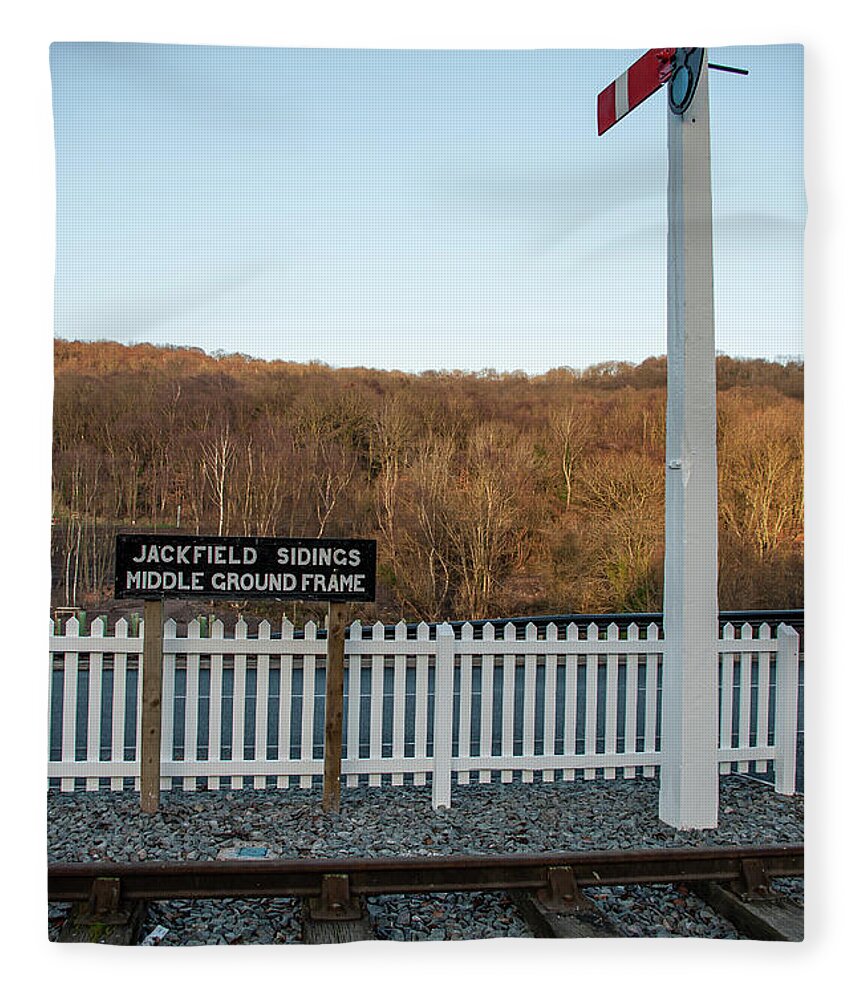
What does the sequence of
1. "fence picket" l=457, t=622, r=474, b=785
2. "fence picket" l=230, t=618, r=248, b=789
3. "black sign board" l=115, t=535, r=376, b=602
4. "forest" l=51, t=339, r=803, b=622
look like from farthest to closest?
"forest" l=51, t=339, r=803, b=622 → "fence picket" l=457, t=622, r=474, b=785 → "fence picket" l=230, t=618, r=248, b=789 → "black sign board" l=115, t=535, r=376, b=602

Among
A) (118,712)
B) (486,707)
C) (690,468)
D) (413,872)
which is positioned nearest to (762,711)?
(486,707)

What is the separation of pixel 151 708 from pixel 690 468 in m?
1.60

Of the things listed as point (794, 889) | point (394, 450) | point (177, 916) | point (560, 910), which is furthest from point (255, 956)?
point (394, 450)

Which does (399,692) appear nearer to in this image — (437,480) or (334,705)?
(334,705)

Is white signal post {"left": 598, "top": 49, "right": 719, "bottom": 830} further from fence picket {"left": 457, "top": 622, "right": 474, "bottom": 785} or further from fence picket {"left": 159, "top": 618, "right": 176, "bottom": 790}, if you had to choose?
fence picket {"left": 159, "top": 618, "right": 176, "bottom": 790}

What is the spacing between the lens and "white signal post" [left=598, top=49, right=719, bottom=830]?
7.48 ft

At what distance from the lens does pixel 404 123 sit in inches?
105

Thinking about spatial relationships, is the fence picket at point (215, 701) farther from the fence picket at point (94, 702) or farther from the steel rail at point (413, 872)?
the steel rail at point (413, 872)

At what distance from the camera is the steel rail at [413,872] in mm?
1872

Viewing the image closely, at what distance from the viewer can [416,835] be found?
238 cm

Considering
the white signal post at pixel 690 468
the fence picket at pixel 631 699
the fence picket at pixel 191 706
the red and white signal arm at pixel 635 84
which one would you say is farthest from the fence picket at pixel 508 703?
the red and white signal arm at pixel 635 84

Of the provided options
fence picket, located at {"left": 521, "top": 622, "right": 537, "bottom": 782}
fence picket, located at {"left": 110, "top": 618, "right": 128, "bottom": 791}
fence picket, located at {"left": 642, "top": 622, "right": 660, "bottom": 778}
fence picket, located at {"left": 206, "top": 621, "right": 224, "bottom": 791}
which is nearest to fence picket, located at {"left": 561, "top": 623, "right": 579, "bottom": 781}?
fence picket, located at {"left": 521, "top": 622, "right": 537, "bottom": 782}

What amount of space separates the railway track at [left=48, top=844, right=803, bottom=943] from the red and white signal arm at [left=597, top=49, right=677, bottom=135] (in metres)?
1.84

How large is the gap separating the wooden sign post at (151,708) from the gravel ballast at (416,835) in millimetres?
66
